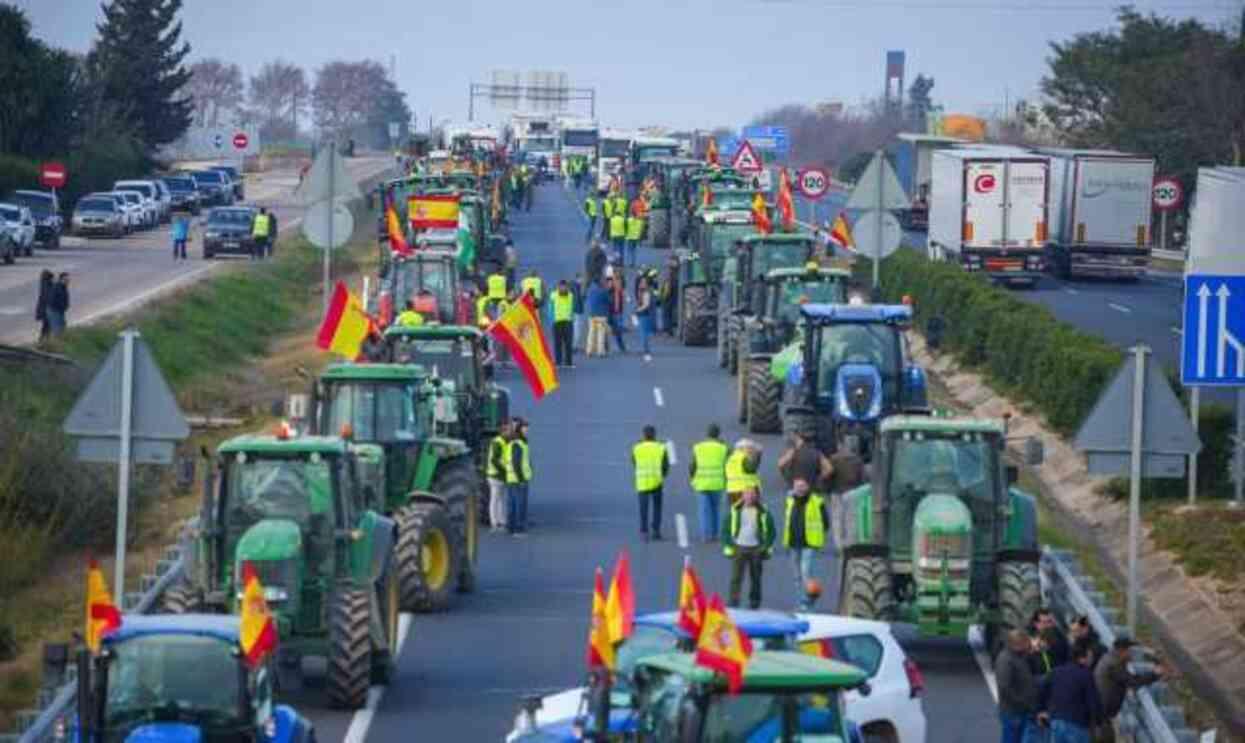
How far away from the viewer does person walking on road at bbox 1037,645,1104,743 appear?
20.5 m

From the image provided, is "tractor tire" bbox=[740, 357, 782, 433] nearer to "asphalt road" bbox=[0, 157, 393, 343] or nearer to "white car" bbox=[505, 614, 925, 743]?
"asphalt road" bbox=[0, 157, 393, 343]

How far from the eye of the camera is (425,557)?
28.4m

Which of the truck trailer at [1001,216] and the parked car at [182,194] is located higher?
the truck trailer at [1001,216]

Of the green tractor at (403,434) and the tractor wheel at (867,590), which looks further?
the green tractor at (403,434)

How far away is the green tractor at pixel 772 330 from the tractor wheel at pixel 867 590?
15.9 meters

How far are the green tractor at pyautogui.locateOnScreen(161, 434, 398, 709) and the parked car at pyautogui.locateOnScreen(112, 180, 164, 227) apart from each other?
73982mm

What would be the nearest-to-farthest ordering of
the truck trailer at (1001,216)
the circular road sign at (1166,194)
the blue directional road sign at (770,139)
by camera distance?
the truck trailer at (1001,216) < the circular road sign at (1166,194) < the blue directional road sign at (770,139)

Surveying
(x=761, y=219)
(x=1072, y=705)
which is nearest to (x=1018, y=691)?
(x=1072, y=705)

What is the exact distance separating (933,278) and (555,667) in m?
31.8

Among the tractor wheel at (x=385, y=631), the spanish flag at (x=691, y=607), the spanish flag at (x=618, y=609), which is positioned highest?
the spanish flag at (x=691, y=607)

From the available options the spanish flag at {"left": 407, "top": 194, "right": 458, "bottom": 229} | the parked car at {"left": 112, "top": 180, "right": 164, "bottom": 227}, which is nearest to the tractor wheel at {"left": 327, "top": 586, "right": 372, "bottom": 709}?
the spanish flag at {"left": 407, "top": 194, "right": 458, "bottom": 229}

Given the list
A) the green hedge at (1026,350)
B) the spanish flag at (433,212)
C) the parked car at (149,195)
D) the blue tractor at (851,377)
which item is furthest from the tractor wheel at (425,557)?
the parked car at (149,195)

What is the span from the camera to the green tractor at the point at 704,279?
5612cm

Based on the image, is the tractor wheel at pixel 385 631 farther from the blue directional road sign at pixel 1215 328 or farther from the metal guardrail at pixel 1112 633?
the blue directional road sign at pixel 1215 328
